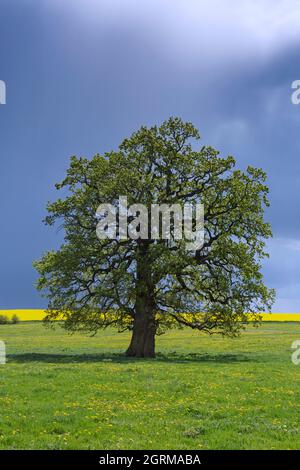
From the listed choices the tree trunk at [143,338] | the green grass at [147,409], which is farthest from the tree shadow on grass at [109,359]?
the green grass at [147,409]

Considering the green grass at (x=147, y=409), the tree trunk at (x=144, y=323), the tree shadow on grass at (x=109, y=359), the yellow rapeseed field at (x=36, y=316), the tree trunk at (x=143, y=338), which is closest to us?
the green grass at (x=147, y=409)

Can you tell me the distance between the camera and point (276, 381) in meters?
27.2

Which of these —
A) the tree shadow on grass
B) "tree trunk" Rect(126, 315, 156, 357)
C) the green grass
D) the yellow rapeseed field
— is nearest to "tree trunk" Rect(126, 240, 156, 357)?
"tree trunk" Rect(126, 315, 156, 357)

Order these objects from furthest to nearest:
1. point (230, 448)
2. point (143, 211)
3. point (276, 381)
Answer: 1. point (143, 211)
2. point (276, 381)
3. point (230, 448)

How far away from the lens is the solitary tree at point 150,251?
141ft

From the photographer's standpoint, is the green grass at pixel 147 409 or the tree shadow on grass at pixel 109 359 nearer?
the green grass at pixel 147 409

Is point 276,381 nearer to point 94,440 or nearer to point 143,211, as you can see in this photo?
point 94,440

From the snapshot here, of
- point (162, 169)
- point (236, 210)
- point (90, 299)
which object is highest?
point (162, 169)

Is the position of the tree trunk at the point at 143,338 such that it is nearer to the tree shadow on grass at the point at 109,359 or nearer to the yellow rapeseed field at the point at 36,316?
the tree shadow on grass at the point at 109,359

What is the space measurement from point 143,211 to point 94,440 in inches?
1121

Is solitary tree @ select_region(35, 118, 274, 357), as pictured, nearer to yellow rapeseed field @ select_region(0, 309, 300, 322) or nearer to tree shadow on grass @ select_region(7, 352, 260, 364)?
tree shadow on grass @ select_region(7, 352, 260, 364)

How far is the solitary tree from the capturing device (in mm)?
42906

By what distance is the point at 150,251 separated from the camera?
41438 millimetres
